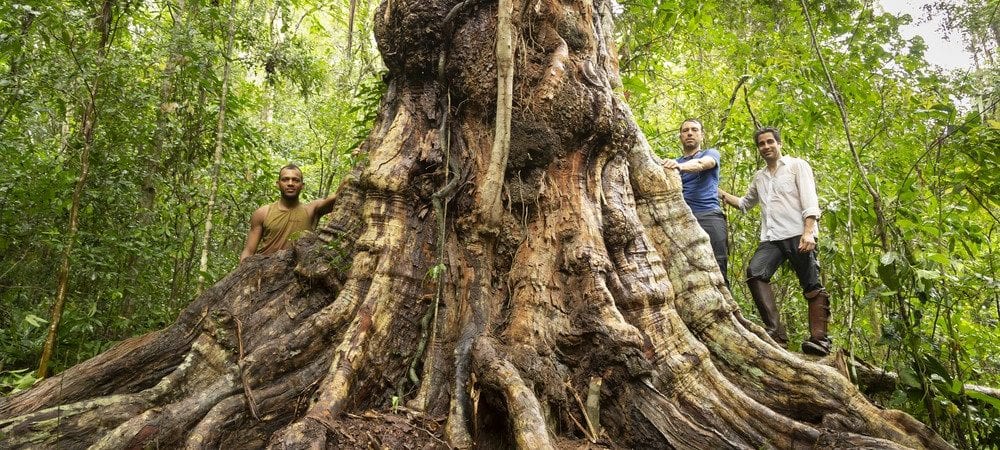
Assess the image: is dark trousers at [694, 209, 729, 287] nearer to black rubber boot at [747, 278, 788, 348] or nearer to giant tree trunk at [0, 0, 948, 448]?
black rubber boot at [747, 278, 788, 348]

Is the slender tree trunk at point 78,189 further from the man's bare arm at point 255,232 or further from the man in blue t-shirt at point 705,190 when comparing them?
the man in blue t-shirt at point 705,190

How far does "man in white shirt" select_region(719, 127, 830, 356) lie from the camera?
4367 mm

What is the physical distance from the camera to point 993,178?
145 inches

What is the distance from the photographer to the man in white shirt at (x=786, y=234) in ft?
14.3

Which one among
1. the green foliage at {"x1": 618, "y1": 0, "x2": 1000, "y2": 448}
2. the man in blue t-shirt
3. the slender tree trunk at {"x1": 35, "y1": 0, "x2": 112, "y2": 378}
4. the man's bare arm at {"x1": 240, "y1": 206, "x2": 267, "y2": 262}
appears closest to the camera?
the green foliage at {"x1": 618, "y1": 0, "x2": 1000, "y2": 448}

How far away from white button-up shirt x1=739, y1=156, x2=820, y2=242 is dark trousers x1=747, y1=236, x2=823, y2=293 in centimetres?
8

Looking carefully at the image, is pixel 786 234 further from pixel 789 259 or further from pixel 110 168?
pixel 110 168

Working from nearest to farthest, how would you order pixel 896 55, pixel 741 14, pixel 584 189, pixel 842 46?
pixel 584 189 < pixel 896 55 < pixel 842 46 < pixel 741 14

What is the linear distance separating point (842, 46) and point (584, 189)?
4794 millimetres

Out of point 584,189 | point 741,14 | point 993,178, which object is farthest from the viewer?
point 741,14

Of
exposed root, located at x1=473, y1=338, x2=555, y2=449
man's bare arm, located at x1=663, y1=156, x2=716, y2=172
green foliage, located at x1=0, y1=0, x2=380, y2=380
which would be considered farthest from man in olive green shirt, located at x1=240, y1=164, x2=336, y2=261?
man's bare arm, located at x1=663, y1=156, x2=716, y2=172

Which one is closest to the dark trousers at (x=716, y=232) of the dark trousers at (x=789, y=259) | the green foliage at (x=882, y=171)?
the dark trousers at (x=789, y=259)

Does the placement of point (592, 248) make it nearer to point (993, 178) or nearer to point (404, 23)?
point (404, 23)

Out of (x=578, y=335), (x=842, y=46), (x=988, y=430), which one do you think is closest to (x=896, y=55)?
(x=842, y=46)
